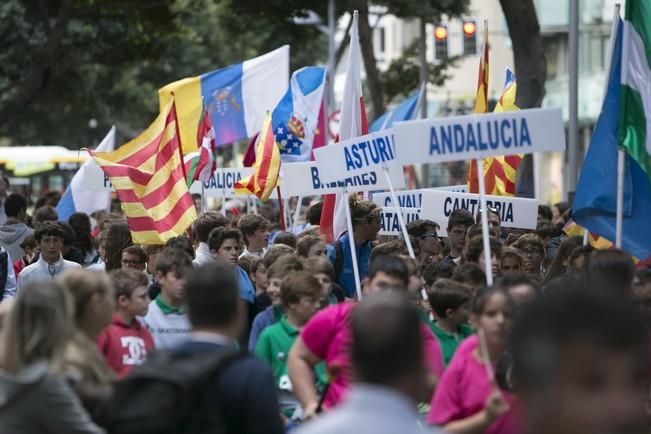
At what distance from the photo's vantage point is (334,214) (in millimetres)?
12898

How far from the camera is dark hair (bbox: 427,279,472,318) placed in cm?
739

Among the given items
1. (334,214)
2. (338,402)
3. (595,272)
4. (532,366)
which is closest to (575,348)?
(532,366)

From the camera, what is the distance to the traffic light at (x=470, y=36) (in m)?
28.3

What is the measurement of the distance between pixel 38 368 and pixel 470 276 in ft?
10.6

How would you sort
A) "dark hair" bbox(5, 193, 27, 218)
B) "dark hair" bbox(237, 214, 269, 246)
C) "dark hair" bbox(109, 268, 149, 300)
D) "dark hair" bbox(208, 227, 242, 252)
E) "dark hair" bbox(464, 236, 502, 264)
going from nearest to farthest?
"dark hair" bbox(109, 268, 149, 300)
"dark hair" bbox(464, 236, 502, 264)
"dark hair" bbox(208, 227, 242, 252)
"dark hair" bbox(237, 214, 269, 246)
"dark hair" bbox(5, 193, 27, 218)

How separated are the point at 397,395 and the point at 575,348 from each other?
0.73 meters

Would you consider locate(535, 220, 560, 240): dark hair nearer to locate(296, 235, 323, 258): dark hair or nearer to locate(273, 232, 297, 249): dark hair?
locate(273, 232, 297, 249): dark hair

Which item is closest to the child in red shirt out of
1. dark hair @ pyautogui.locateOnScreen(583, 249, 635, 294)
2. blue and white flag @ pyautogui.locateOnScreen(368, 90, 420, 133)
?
dark hair @ pyautogui.locateOnScreen(583, 249, 635, 294)

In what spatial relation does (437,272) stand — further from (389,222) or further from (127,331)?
(389,222)

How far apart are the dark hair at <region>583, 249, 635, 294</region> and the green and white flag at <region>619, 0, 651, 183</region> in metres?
2.07

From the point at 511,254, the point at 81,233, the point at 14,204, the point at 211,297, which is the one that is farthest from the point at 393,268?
the point at 14,204

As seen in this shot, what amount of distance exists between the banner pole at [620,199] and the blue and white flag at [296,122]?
25.3 feet

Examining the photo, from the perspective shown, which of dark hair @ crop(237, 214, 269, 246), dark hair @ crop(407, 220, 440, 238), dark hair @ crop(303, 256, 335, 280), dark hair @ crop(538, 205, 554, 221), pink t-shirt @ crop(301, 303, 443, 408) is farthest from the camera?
dark hair @ crop(538, 205, 554, 221)

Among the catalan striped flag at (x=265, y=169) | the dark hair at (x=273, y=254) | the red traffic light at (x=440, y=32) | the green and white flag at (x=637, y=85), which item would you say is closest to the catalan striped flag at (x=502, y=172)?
the catalan striped flag at (x=265, y=169)
